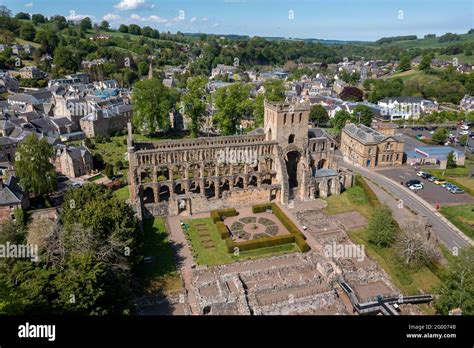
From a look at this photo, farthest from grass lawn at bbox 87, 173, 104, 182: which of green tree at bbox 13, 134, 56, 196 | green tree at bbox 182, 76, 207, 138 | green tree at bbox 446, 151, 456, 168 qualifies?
green tree at bbox 446, 151, 456, 168

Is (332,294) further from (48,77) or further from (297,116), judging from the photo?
(48,77)

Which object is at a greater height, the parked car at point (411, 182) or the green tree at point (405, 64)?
the green tree at point (405, 64)

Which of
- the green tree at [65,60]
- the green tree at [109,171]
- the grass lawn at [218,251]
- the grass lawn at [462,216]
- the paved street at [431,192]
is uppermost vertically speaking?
the green tree at [65,60]

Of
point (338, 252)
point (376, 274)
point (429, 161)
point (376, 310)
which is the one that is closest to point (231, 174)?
point (338, 252)

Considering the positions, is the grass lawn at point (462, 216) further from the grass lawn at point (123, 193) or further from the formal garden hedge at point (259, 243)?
the grass lawn at point (123, 193)

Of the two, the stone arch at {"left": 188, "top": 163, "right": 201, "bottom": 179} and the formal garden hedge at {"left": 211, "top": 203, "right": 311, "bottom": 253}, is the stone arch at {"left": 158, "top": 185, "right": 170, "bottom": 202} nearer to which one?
the stone arch at {"left": 188, "top": 163, "right": 201, "bottom": 179}

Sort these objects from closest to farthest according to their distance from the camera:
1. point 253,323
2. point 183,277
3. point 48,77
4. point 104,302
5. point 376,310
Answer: point 253,323
point 104,302
point 376,310
point 183,277
point 48,77

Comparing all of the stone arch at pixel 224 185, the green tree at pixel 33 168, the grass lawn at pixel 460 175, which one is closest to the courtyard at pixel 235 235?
the stone arch at pixel 224 185
